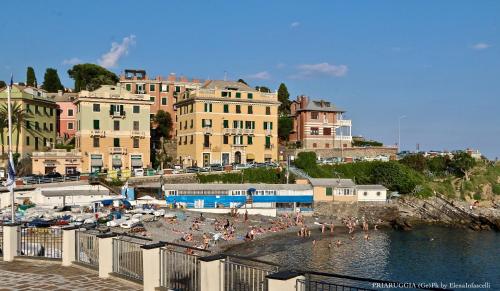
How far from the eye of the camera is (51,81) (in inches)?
3942

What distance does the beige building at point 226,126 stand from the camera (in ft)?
252

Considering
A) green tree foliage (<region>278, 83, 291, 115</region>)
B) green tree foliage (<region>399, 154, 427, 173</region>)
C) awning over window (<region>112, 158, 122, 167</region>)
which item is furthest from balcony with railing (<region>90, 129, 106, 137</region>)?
green tree foliage (<region>399, 154, 427, 173</region>)

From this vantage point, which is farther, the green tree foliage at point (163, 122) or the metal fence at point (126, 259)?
the green tree foliage at point (163, 122)

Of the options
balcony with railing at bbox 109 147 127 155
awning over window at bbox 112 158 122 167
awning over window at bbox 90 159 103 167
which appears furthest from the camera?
awning over window at bbox 112 158 122 167

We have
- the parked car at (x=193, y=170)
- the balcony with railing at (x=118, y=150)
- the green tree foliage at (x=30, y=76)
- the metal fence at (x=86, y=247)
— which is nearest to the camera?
the metal fence at (x=86, y=247)

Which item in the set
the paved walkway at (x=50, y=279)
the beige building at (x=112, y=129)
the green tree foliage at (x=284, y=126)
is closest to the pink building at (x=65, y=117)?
the beige building at (x=112, y=129)

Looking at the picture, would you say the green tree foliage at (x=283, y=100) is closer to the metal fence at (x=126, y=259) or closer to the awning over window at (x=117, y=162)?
the awning over window at (x=117, y=162)

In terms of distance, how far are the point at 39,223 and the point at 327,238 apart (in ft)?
97.0

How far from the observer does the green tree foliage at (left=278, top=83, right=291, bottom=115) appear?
106562mm

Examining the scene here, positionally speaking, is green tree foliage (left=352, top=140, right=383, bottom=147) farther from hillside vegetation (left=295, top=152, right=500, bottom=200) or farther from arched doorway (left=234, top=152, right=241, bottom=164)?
arched doorway (left=234, top=152, right=241, bottom=164)

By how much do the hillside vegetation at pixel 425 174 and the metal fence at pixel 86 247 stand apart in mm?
57998

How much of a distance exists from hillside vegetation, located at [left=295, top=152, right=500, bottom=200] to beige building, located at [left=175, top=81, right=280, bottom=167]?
7.33 m

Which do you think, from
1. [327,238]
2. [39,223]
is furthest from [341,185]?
[39,223]

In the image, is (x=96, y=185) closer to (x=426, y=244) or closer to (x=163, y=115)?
(x=163, y=115)
